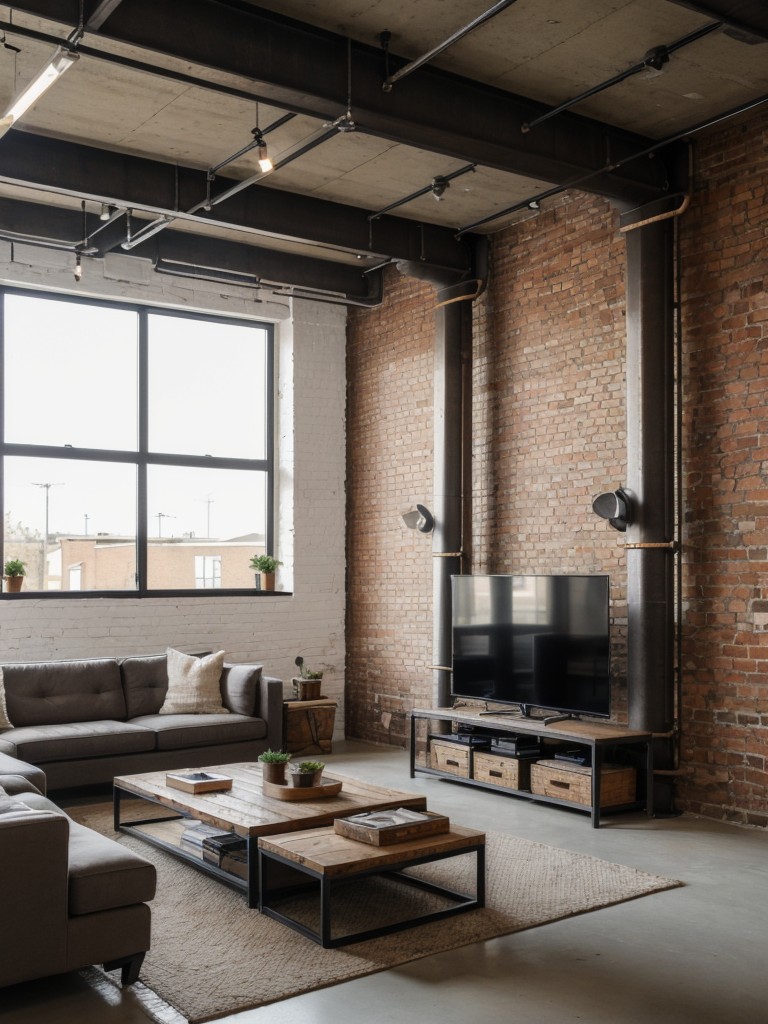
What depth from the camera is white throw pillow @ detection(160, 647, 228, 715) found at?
726 centimetres

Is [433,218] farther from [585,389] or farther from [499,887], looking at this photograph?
[499,887]

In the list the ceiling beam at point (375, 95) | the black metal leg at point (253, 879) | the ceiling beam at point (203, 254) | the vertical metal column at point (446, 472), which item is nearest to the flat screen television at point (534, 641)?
the vertical metal column at point (446, 472)

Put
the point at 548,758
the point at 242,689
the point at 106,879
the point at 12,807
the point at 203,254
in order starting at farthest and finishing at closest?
the point at 203,254 < the point at 242,689 < the point at 548,758 < the point at 12,807 < the point at 106,879

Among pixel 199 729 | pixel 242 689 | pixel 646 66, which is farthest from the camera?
pixel 242 689

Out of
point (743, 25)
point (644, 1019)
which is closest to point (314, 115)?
point (743, 25)

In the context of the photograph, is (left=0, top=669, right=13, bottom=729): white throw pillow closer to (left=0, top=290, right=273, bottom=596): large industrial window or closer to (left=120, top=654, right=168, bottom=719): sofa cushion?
(left=120, top=654, right=168, bottom=719): sofa cushion

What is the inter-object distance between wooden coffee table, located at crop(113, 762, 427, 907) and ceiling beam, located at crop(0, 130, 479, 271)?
12.0 ft

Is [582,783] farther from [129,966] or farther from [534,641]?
[129,966]

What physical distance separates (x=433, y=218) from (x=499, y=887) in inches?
198

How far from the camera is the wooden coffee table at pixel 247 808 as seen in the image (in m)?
4.29

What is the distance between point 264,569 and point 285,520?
55cm

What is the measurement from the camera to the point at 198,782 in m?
5.00

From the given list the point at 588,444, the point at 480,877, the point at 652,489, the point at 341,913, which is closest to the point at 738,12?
the point at 652,489

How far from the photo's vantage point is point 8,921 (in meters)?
3.18
